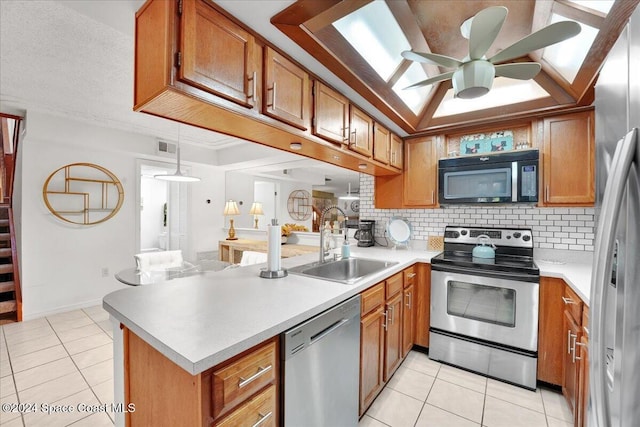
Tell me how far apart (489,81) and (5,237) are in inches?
239

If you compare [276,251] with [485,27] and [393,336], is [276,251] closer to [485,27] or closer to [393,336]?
[393,336]

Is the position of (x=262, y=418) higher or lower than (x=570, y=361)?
higher

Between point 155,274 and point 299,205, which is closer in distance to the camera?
point 155,274

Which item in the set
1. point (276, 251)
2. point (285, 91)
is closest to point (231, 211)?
point (276, 251)

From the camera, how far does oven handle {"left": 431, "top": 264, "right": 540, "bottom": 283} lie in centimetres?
207

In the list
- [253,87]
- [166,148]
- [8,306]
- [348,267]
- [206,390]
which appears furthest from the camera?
[166,148]

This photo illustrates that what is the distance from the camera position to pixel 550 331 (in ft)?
6.73

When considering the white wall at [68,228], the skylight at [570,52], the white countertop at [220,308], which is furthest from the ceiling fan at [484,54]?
the white wall at [68,228]

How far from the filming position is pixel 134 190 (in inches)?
170

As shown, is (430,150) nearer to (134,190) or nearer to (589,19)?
(589,19)

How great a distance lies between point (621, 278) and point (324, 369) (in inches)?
44.5

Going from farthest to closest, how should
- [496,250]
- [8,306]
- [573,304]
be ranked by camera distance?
[8,306] → [496,250] → [573,304]

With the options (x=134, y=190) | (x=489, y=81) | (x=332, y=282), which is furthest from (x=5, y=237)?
(x=489, y=81)

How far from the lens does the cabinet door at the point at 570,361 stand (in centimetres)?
A: 162
